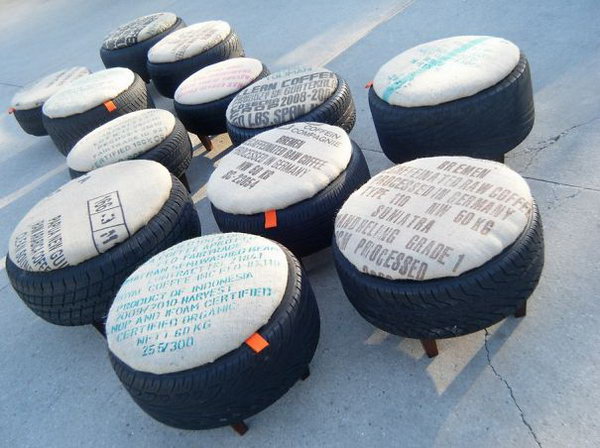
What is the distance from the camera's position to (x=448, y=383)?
171 cm

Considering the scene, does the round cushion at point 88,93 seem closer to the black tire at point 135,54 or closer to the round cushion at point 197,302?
the black tire at point 135,54

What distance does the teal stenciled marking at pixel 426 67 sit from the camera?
2.29 m

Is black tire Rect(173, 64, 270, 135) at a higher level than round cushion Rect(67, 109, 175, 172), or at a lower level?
lower

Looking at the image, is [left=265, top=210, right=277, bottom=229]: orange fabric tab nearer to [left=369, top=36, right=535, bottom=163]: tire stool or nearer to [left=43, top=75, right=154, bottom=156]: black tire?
[left=369, top=36, right=535, bottom=163]: tire stool

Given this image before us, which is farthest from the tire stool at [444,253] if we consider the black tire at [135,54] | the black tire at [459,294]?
the black tire at [135,54]

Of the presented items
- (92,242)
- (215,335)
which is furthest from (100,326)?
(215,335)

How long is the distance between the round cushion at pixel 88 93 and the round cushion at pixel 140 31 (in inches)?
30.9

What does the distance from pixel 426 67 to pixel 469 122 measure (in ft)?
1.14

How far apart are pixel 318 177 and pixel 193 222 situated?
631mm

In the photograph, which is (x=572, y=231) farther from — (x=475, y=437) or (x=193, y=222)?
(x=193, y=222)

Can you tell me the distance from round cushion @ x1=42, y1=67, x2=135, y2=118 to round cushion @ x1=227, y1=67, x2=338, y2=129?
1067 mm

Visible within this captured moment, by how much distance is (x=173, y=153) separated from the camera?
282cm

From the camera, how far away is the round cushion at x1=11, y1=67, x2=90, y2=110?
13.4 feet

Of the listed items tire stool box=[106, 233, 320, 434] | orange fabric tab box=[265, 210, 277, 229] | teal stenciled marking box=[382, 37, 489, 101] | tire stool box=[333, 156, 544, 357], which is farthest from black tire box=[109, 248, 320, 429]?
teal stenciled marking box=[382, 37, 489, 101]
